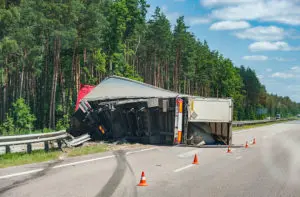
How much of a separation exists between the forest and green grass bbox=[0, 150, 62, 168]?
15061 mm

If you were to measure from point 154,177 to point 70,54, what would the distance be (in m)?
37.0

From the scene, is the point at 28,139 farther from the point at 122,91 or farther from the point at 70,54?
the point at 70,54

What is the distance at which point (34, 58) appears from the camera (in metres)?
38.6

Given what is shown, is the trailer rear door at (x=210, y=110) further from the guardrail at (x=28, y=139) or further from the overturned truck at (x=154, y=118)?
the guardrail at (x=28, y=139)

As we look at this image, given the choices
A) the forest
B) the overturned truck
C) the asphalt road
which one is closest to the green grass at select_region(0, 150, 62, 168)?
the asphalt road

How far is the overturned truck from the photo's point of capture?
62.8 ft

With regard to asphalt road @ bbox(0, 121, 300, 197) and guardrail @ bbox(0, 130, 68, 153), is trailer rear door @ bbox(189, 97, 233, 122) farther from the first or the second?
guardrail @ bbox(0, 130, 68, 153)

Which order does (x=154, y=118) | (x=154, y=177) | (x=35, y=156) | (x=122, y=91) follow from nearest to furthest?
(x=154, y=177) → (x=35, y=156) → (x=154, y=118) → (x=122, y=91)

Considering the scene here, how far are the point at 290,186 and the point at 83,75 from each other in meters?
45.5

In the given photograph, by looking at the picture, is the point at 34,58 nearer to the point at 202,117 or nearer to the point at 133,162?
the point at 202,117

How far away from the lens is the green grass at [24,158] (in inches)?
471

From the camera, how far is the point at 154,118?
20203 mm

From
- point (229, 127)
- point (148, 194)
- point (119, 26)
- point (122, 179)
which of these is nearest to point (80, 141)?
point (229, 127)

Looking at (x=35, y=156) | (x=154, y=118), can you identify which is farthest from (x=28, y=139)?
(x=154, y=118)
